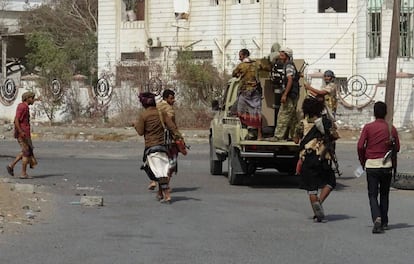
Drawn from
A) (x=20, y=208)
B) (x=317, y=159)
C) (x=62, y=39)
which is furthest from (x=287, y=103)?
(x=62, y=39)

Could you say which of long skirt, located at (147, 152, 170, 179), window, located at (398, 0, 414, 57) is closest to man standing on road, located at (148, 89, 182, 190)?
long skirt, located at (147, 152, 170, 179)

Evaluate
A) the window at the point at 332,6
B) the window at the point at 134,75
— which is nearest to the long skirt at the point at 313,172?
the window at the point at 134,75

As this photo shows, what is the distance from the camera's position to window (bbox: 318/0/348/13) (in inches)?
1588

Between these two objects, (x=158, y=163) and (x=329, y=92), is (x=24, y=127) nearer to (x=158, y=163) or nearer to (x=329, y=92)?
(x=158, y=163)

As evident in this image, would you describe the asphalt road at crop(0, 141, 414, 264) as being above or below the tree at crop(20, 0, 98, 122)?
below

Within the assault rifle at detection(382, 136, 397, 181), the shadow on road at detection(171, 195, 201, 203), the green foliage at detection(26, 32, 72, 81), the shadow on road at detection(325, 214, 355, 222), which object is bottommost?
the shadow on road at detection(171, 195, 201, 203)

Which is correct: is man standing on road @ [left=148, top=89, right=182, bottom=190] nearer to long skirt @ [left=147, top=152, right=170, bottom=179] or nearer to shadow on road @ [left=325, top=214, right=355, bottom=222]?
long skirt @ [left=147, top=152, right=170, bottom=179]

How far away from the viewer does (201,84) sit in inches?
1524

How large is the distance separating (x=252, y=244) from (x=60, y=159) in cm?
1409

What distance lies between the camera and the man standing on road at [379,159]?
11.0 m

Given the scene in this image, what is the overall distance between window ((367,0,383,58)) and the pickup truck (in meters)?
21.0

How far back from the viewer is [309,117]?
12.1m

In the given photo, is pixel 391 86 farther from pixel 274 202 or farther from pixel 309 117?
pixel 309 117

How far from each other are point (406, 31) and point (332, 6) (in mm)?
4759
